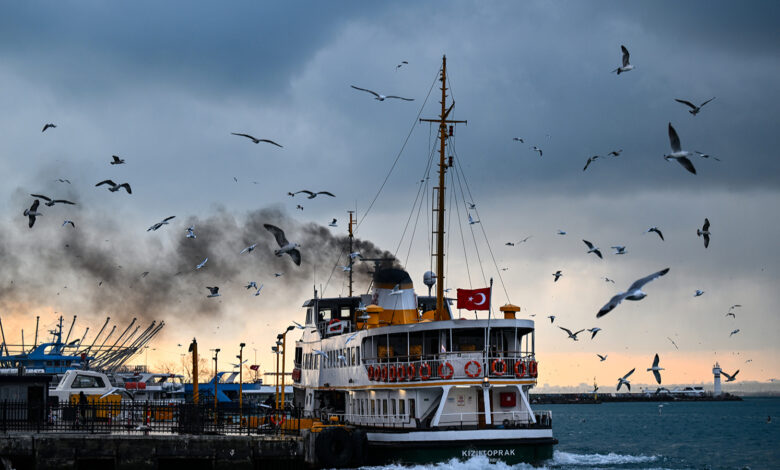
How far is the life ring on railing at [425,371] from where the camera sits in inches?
1780

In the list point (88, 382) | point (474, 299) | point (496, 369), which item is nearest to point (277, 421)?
point (474, 299)

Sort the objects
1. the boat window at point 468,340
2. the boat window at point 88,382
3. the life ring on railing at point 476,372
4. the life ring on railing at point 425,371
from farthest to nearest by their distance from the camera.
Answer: the boat window at point 88,382, the boat window at point 468,340, the life ring on railing at point 425,371, the life ring on railing at point 476,372

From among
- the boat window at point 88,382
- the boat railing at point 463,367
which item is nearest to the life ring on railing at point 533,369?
the boat railing at point 463,367

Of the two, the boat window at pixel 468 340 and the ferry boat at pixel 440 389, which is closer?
the ferry boat at pixel 440 389

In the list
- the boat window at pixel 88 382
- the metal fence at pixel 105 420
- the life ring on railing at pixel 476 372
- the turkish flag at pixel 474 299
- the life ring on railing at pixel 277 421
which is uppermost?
the turkish flag at pixel 474 299

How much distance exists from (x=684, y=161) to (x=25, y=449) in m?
28.6

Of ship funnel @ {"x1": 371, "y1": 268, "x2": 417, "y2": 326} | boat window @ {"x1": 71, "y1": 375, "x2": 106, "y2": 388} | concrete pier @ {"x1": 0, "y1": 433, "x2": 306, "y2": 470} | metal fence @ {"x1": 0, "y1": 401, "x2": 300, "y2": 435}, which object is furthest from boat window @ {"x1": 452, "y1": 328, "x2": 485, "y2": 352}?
boat window @ {"x1": 71, "y1": 375, "x2": 106, "y2": 388}

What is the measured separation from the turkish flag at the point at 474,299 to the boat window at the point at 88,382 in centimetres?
2260

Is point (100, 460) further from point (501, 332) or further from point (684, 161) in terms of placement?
point (684, 161)

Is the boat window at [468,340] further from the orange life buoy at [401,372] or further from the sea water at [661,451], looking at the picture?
the sea water at [661,451]

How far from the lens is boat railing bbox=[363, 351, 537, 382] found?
147 ft

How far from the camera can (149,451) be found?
141 feet

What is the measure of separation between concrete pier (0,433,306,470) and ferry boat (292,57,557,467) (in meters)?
2.10

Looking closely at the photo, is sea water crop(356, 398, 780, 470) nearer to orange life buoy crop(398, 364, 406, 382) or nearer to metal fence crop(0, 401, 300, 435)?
orange life buoy crop(398, 364, 406, 382)
